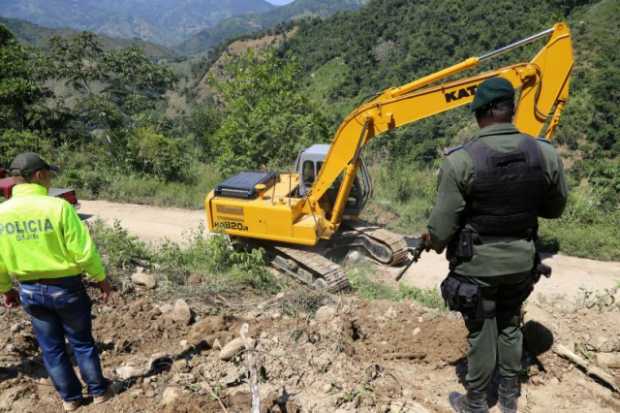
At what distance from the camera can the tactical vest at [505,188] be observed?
2842 millimetres

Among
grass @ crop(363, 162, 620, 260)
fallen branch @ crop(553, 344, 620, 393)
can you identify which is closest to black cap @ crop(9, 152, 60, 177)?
fallen branch @ crop(553, 344, 620, 393)

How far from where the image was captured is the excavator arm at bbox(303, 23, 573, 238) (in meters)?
6.29

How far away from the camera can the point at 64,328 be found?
3.47 m

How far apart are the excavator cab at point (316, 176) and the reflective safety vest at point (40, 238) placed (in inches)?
188

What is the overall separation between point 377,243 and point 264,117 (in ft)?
29.7

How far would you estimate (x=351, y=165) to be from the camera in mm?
7180

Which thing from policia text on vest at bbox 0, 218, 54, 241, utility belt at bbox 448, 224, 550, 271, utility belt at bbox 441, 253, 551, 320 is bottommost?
utility belt at bbox 441, 253, 551, 320

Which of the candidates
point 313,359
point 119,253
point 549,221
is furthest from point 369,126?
point 549,221

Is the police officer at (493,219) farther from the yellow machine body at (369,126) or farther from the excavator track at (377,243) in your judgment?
the excavator track at (377,243)

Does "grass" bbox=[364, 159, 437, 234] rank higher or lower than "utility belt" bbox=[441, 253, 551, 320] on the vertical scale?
lower

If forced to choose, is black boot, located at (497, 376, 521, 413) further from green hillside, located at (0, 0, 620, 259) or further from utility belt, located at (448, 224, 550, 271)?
green hillside, located at (0, 0, 620, 259)

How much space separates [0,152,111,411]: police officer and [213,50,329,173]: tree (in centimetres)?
1106

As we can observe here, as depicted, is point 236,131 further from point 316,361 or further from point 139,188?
point 316,361

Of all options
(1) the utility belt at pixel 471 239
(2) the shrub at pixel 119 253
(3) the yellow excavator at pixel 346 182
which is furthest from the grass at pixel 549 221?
(1) the utility belt at pixel 471 239
